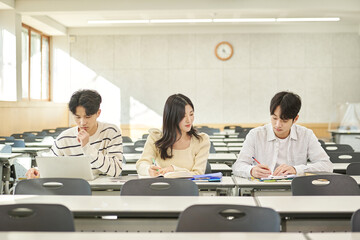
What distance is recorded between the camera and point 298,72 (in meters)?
14.2

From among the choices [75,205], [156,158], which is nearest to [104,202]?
[75,205]

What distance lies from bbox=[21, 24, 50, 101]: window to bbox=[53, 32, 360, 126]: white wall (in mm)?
715

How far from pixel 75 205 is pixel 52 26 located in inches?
447

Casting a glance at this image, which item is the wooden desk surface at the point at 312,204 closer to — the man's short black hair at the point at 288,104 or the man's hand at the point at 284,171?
the man's hand at the point at 284,171

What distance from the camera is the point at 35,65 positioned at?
43.0 feet

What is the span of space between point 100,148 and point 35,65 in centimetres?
1024

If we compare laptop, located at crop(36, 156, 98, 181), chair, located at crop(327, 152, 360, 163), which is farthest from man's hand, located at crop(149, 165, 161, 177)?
chair, located at crop(327, 152, 360, 163)

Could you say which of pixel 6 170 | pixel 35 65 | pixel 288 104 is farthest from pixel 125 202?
pixel 35 65

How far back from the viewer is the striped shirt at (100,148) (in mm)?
3398

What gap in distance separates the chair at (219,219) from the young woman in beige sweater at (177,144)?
5.51 feet

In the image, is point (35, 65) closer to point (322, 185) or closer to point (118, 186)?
point (118, 186)
